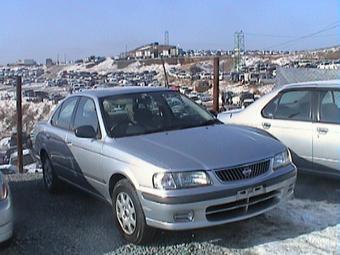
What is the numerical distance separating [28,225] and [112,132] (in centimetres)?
136

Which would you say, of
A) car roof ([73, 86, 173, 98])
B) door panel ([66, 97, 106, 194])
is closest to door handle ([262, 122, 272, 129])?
car roof ([73, 86, 173, 98])

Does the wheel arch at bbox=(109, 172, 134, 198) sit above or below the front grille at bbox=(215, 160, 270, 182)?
below

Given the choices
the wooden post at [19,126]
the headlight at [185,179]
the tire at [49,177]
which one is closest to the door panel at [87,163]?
the tire at [49,177]

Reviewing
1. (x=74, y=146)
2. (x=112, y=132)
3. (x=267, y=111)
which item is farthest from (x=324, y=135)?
(x=74, y=146)

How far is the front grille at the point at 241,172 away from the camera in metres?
4.20

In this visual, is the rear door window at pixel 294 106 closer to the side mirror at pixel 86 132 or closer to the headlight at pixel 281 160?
the headlight at pixel 281 160

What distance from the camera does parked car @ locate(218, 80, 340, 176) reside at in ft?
19.2

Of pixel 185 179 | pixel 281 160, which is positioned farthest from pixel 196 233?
pixel 281 160

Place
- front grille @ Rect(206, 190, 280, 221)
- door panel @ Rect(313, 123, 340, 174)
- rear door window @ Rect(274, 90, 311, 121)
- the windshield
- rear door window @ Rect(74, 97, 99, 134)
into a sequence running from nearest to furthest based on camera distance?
front grille @ Rect(206, 190, 280, 221) → the windshield → rear door window @ Rect(74, 97, 99, 134) → door panel @ Rect(313, 123, 340, 174) → rear door window @ Rect(274, 90, 311, 121)

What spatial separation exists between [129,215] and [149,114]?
1.38m

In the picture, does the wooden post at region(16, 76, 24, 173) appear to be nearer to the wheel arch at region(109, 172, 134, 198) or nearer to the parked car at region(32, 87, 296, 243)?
the parked car at region(32, 87, 296, 243)

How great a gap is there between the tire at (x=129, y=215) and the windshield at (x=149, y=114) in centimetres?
71

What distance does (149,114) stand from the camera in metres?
5.48

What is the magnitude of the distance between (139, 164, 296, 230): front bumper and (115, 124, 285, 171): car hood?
0.25 meters
